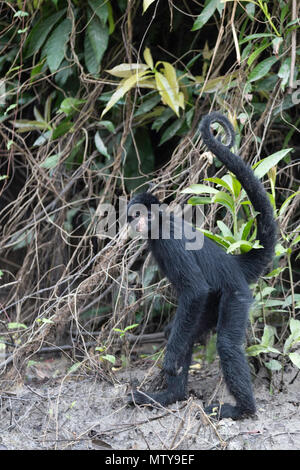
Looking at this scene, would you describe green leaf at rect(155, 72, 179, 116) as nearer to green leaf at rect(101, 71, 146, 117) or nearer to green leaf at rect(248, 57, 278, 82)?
green leaf at rect(101, 71, 146, 117)

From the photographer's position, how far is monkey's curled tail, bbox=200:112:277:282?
4180mm

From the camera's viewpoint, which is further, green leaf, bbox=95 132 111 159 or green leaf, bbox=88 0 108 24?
green leaf, bbox=95 132 111 159

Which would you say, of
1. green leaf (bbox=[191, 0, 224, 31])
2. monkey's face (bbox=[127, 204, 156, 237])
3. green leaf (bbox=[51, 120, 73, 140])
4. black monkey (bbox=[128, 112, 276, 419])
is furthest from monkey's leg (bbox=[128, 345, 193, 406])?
green leaf (bbox=[191, 0, 224, 31])

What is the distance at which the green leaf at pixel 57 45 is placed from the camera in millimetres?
5891

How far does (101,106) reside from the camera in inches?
247

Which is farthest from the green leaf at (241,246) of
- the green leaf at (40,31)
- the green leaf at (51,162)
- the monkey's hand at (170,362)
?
the green leaf at (40,31)

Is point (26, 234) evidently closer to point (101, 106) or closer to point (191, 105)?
point (101, 106)

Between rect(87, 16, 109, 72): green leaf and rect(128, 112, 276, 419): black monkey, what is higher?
rect(87, 16, 109, 72): green leaf

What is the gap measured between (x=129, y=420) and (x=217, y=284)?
1.17m

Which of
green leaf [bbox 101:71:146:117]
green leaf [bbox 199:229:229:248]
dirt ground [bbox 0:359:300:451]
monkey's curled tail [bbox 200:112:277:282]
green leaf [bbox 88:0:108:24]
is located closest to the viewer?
Answer: dirt ground [bbox 0:359:300:451]

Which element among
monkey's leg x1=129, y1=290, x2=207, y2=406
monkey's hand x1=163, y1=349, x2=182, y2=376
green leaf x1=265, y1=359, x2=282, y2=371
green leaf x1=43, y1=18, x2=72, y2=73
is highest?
green leaf x1=43, y1=18, x2=72, y2=73

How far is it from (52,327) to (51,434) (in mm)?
963

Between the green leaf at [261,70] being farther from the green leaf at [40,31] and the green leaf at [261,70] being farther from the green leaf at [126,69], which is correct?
Result: the green leaf at [40,31]

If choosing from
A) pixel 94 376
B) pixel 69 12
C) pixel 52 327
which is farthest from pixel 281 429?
pixel 69 12
